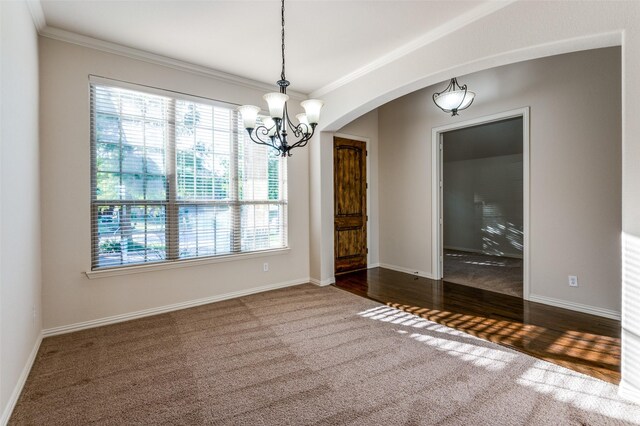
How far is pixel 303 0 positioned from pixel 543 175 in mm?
3314

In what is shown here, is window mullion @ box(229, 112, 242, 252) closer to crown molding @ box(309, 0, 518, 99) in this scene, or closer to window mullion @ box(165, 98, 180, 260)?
window mullion @ box(165, 98, 180, 260)

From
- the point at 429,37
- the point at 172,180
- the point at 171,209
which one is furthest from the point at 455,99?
Answer: the point at 171,209

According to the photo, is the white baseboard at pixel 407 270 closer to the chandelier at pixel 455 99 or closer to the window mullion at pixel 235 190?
the chandelier at pixel 455 99

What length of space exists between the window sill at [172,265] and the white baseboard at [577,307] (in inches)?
131

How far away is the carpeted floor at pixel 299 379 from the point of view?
1878 millimetres

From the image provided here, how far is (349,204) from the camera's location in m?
5.55

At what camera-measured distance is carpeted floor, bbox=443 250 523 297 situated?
459 centimetres

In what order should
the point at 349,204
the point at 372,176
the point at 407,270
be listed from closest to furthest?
the point at 407,270
the point at 349,204
the point at 372,176

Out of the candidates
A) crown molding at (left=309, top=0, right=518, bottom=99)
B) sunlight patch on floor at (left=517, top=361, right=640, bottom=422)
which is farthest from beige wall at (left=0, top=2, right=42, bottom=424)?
sunlight patch on floor at (left=517, top=361, right=640, bottom=422)

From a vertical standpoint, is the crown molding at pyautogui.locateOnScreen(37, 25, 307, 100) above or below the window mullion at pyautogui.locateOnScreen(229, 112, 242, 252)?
above

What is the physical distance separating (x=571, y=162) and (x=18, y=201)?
5.16 metres

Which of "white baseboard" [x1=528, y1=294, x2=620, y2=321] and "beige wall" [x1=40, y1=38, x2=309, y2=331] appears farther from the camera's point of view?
"white baseboard" [x1=528, y1=294, x2=620, y2=321]

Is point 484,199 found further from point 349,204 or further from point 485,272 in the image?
point 349,204

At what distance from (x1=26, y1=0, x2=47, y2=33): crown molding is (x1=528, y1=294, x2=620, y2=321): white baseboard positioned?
579cm
